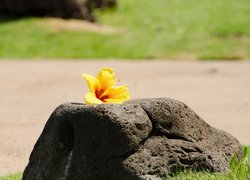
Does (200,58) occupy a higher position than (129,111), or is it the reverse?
(129,111)

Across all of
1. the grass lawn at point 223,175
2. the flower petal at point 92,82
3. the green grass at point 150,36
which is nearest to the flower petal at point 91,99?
the flower petal at point 92,82

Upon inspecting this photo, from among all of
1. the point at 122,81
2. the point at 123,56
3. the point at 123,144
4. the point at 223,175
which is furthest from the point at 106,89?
the point at 123,56

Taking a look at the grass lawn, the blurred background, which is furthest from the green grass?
the grass lawn

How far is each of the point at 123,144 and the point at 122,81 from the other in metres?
8.77

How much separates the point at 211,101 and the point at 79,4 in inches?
396

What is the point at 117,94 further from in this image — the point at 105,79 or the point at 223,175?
the point at 223,175

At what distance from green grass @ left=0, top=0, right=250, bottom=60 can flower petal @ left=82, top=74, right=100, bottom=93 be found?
12.0m

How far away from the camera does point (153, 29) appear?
65.8 feet

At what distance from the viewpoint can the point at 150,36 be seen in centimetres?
1933

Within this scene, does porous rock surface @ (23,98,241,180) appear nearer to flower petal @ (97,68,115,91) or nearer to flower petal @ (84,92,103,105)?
flower petal @ (84,92,103,105)

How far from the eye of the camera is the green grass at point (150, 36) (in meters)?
17.7

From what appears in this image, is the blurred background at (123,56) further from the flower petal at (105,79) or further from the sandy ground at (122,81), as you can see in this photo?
the flower petal at (105,79)

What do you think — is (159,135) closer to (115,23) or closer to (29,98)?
(29,98)

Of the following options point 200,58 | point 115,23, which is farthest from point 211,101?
point 115,23
